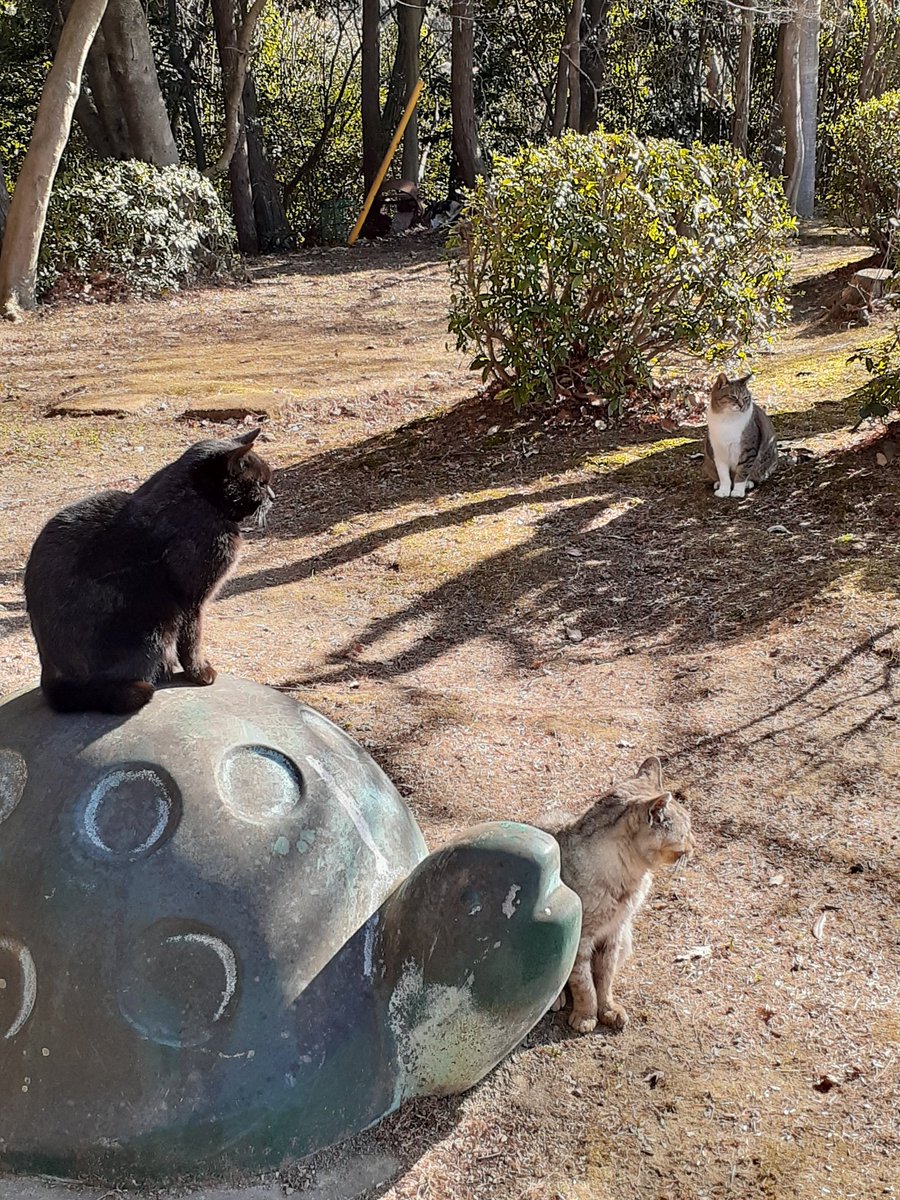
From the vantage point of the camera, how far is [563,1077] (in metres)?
3.58

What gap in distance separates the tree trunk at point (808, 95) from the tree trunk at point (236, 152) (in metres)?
9.45

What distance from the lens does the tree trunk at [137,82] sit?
666 inches

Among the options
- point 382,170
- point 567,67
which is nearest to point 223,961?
point 382,170

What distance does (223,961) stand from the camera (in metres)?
2.98

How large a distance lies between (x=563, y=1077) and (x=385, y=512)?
575 cm

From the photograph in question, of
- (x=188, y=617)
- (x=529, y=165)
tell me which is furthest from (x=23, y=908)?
(x=529, y=165)

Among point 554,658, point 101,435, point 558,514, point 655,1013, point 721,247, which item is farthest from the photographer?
point 101,435

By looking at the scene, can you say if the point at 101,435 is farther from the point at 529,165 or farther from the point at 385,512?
the point at 529,165

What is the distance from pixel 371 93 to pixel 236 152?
3.43m

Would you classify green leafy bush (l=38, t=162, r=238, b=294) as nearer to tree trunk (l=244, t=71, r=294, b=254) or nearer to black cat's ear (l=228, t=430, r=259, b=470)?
tree trunk (l=244, t=71, r=294, b=254)

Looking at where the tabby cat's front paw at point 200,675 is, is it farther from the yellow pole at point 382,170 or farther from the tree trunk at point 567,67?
the yellow pole at point 382,170

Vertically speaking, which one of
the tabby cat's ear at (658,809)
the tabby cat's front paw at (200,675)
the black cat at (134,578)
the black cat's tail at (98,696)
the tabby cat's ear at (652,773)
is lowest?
the tabby cat's ear at (652,773)

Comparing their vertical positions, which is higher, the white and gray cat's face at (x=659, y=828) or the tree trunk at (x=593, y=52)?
the tree trunk at (x=593, y=52)

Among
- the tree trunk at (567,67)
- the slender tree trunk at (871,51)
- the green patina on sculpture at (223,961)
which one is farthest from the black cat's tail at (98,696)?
the slender tree trunk at (871,51)
